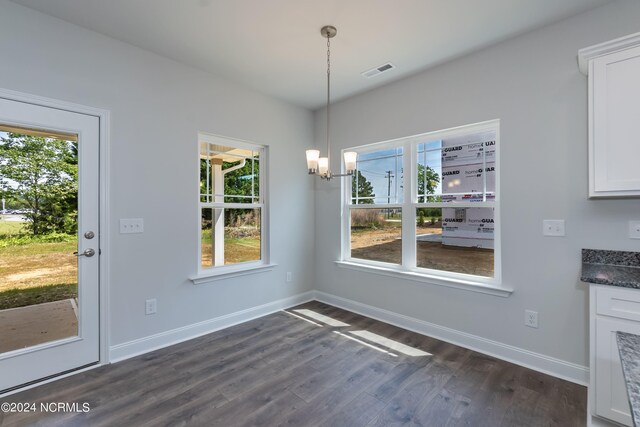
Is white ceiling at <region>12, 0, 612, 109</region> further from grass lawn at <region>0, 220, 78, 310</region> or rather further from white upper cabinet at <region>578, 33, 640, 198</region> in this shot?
grass lawn at <region>0, 220, 78, 310</region>

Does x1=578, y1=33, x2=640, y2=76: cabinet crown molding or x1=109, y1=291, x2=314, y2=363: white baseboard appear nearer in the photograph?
x1=578, y1=33, x2=640, y2=76: cabinet crown molding

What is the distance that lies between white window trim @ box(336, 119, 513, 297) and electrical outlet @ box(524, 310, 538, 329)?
20 cm

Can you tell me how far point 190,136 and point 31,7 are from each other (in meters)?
1.37

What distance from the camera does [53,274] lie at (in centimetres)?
235

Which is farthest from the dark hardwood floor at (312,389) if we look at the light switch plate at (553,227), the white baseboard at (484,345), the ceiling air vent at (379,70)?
the ceiling air vent at (379,70)

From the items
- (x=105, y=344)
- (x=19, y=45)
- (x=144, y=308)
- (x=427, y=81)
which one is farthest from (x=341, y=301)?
(x=19, y=45)

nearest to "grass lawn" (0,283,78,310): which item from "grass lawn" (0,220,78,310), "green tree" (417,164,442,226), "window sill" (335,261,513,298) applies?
"grass lawn" (0,220,78,310)

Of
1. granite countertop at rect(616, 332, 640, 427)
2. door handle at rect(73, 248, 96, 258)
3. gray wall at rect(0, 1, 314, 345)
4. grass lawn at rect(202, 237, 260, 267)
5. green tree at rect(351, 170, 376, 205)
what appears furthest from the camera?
green tree at rect(351, 170, 376, 205)

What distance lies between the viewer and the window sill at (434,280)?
2621 mm

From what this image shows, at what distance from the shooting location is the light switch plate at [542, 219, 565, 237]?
2314 millimetres

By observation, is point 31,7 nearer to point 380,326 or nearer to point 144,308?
point 144,308

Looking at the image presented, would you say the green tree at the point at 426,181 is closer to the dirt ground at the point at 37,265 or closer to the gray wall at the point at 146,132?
the gray wall at the point at 146,132

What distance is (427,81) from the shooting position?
307cm

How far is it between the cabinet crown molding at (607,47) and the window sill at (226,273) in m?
3.42
